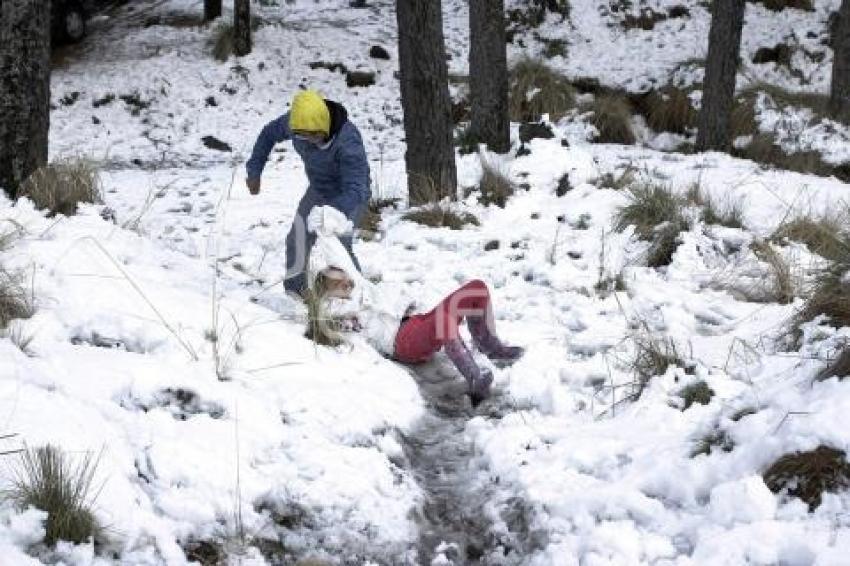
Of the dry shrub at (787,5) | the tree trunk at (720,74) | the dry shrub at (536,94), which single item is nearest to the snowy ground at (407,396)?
the tree trunk at (720,74)

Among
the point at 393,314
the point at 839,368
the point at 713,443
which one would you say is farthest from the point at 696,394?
the point at 393,314

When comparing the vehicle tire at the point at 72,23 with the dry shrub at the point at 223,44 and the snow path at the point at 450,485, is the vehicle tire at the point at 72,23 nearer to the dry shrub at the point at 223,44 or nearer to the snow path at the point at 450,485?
the dry shrub at the point at 223,44

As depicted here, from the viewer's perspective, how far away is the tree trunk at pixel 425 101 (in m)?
7.22

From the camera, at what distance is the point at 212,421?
3314 mm

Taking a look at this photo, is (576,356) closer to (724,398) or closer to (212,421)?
(724,398)

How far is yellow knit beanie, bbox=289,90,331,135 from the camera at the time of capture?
4.75 meters

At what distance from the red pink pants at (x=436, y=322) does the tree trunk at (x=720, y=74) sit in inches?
279

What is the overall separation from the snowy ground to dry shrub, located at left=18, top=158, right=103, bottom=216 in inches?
5.9

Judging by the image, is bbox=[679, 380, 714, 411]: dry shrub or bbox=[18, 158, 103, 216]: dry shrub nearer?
bbox=[679, 380, 714, 411]: dry shrub

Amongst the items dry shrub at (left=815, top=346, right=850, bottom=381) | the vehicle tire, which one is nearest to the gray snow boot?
dry shrub at (left=815, top=346, right=850, bottom=381)

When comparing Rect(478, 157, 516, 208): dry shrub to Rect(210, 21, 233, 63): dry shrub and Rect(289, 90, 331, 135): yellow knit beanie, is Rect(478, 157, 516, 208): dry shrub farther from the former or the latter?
Rect(210, 21, 233, 63): dry shrub

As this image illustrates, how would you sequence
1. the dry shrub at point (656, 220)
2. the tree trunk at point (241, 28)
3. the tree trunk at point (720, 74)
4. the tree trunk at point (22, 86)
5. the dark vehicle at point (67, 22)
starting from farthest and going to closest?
the dark vehicle at point (67, 22), the tree trunk at point (241, 28), the tree trunk at point (720, 74), the dry shrub at point (656, 220), the tree trunk at point (22, 86)

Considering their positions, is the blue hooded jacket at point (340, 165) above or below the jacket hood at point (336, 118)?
below

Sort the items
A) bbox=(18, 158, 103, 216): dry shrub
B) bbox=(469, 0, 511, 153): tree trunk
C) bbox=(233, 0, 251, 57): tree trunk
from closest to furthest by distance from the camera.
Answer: bbox=(18, 158, 103, 216): dry shrub, bbox=(469, 0, 511, 153): tree trunk, bbox=(233, 0, 251, 57): tree trunk
